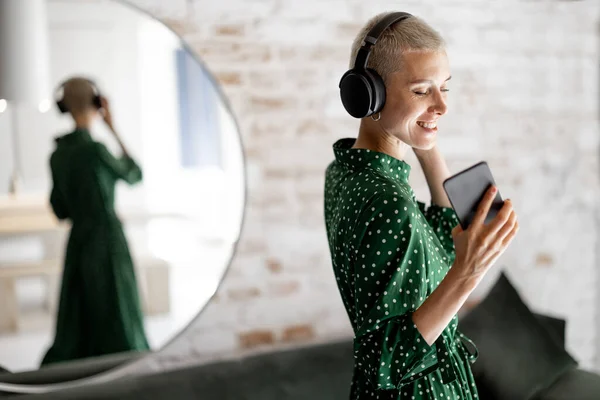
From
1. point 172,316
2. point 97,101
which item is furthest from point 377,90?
point 172,316

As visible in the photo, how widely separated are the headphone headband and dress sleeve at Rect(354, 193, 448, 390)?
17 cm

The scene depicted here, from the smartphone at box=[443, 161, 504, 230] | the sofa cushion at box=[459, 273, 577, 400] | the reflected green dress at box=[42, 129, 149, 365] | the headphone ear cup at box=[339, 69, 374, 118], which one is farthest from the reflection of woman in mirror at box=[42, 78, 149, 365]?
the smartphone at box=[443, 161, 504, 230]

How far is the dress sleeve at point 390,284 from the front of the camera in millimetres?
823

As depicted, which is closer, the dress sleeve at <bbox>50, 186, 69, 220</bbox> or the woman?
the woman

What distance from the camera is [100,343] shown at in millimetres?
2043

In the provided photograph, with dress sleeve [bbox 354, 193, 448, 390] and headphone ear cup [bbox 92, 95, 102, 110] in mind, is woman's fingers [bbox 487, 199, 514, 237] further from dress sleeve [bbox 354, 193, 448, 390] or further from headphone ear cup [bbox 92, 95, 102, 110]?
headphone ear cup [bbox 92, 95, 102, 110]

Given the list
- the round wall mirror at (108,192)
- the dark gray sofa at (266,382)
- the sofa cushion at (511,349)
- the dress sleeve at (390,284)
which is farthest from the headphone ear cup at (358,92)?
the sofa cushion at (511,349)

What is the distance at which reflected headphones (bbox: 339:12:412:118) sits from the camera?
81 centimetres

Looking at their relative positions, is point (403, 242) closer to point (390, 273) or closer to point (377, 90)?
point (390, 273)

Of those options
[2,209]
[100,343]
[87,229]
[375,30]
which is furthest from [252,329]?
[375,30]

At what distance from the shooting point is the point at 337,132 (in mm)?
2367

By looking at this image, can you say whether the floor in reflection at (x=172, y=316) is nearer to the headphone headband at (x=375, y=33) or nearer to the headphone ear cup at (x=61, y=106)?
the headphone ear cup at (x=61, y=106)

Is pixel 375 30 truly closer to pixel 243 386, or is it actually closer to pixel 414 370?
pixel 414 370

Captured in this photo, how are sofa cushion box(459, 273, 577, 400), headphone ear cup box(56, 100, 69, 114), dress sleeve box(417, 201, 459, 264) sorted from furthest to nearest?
1. sofa cushion box(459, 273, 577, 400)
2. headphone ear cup box(56, 100, 69, 114)
3. dress sleeve box(417, 201, 459, 264)
